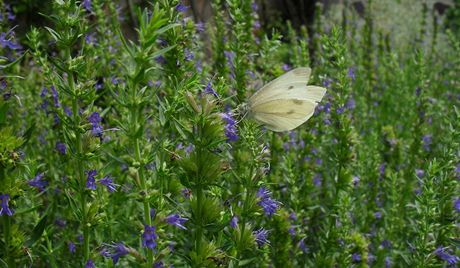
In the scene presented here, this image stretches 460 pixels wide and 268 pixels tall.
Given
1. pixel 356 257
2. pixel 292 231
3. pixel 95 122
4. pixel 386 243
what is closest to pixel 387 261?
pixel 386 243

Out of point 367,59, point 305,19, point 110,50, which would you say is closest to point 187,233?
point 110,50

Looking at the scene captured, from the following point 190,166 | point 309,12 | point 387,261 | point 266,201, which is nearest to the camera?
point 190,166

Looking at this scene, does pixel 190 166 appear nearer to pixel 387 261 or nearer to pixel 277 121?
pixel 277 121

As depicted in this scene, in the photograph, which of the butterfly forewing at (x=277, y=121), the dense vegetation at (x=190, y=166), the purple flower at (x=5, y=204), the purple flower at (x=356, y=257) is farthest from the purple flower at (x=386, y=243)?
the purple flower at (x=5, y=204)

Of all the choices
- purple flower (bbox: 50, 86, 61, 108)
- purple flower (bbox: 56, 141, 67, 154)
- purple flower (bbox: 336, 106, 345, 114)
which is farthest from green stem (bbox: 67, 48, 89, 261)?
purple flower (bbox: 336, 106, 345, 114)

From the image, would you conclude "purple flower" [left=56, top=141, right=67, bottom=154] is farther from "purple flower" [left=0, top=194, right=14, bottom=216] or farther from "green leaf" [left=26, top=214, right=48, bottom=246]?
"purple flower" [left=0, top=194, right=14, bottom=216]

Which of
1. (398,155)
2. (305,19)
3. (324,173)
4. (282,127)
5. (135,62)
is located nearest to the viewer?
(135,62)

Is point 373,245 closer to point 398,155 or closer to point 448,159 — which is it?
point 398,155
